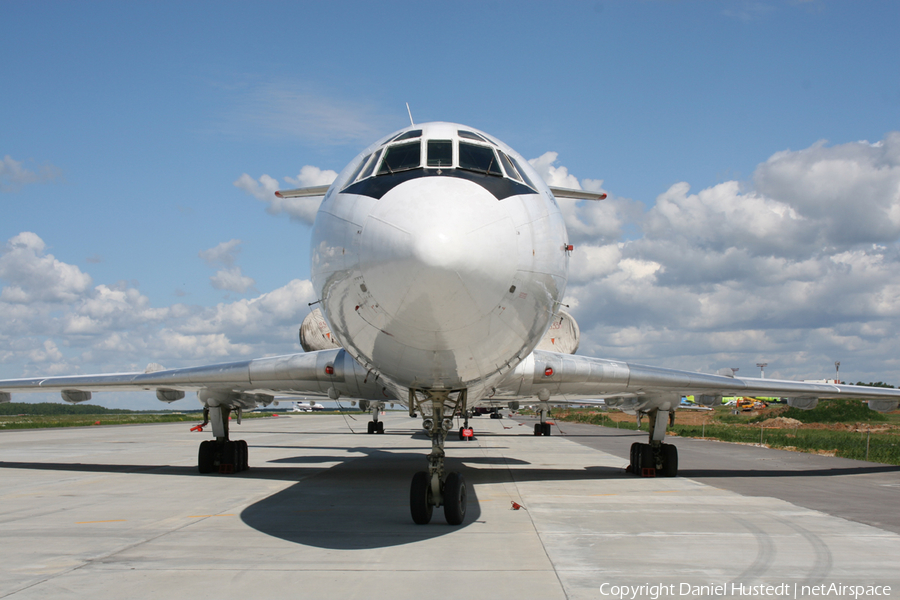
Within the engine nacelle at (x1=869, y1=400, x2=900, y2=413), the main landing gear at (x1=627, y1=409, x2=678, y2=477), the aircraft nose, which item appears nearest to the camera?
the aircraft nose

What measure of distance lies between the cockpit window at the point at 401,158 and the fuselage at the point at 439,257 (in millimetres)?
14

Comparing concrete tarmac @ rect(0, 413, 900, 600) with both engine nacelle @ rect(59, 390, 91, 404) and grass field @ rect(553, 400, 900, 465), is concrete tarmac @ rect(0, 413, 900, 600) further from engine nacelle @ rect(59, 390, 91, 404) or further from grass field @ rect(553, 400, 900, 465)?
grass field @ rect(553, 400, 900, 465)

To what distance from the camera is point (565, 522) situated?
7934 millimetres

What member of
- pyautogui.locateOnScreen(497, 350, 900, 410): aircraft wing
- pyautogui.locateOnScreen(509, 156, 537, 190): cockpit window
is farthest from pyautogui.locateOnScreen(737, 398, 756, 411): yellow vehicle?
pyautogui.locateOnScreen(509, 156, 537, 190): cockpit window

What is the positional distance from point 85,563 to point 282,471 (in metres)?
8.46

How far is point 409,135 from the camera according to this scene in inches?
Result: 273

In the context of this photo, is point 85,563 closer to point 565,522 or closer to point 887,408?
point 565,522

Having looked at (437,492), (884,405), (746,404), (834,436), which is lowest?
(746,404)

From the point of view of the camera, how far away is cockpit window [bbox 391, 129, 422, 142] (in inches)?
271

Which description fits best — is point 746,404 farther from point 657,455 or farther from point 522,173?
point 522,173

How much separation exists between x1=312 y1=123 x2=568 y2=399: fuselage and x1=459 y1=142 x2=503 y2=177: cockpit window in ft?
0.05

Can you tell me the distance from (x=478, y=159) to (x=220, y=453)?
31.1ft

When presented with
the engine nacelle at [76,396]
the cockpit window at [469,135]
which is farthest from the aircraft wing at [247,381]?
the cockpit window at [469,135]

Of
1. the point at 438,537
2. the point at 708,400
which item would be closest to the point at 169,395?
the point at 438,537
